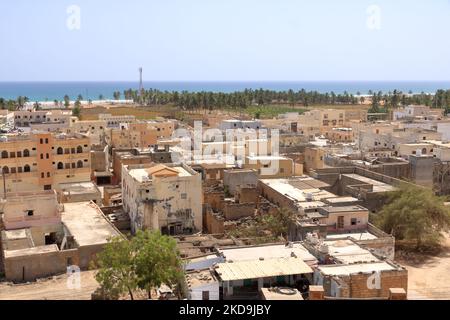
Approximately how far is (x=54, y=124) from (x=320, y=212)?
3886cm

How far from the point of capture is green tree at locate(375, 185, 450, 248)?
2372 centimetres

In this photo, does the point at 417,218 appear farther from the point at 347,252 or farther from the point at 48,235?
the point at 48,235

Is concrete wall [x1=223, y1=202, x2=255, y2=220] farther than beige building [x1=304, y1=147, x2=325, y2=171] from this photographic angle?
No

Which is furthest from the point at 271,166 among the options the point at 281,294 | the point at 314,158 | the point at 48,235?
the point at 281,294

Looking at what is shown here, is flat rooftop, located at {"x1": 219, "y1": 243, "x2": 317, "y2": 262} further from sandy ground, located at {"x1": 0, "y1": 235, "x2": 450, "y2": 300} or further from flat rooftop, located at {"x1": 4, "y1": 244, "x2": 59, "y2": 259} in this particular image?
flat rooftop, located at {"x1": 4, "y1": 244, "x2": 59, "y2": 259}

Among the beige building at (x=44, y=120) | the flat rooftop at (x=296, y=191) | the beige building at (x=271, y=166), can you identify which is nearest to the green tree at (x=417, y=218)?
the flat rooftop at (x=296, y=191)

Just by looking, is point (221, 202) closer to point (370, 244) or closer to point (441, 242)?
point (370, 244)

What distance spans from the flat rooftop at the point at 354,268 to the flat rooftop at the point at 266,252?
4.30ft

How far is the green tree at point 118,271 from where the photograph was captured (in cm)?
1527

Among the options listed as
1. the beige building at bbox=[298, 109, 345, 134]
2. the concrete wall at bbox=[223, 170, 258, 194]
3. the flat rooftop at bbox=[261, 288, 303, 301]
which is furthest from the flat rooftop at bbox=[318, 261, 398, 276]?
the beige building at bbox=[298, 109, 345, 134]

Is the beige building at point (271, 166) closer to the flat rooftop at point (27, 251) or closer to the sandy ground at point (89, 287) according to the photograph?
the sandy ground at point (89, 287)

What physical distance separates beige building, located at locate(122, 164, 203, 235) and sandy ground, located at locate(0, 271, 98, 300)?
5466 mm

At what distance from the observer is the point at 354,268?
16.9 metres
